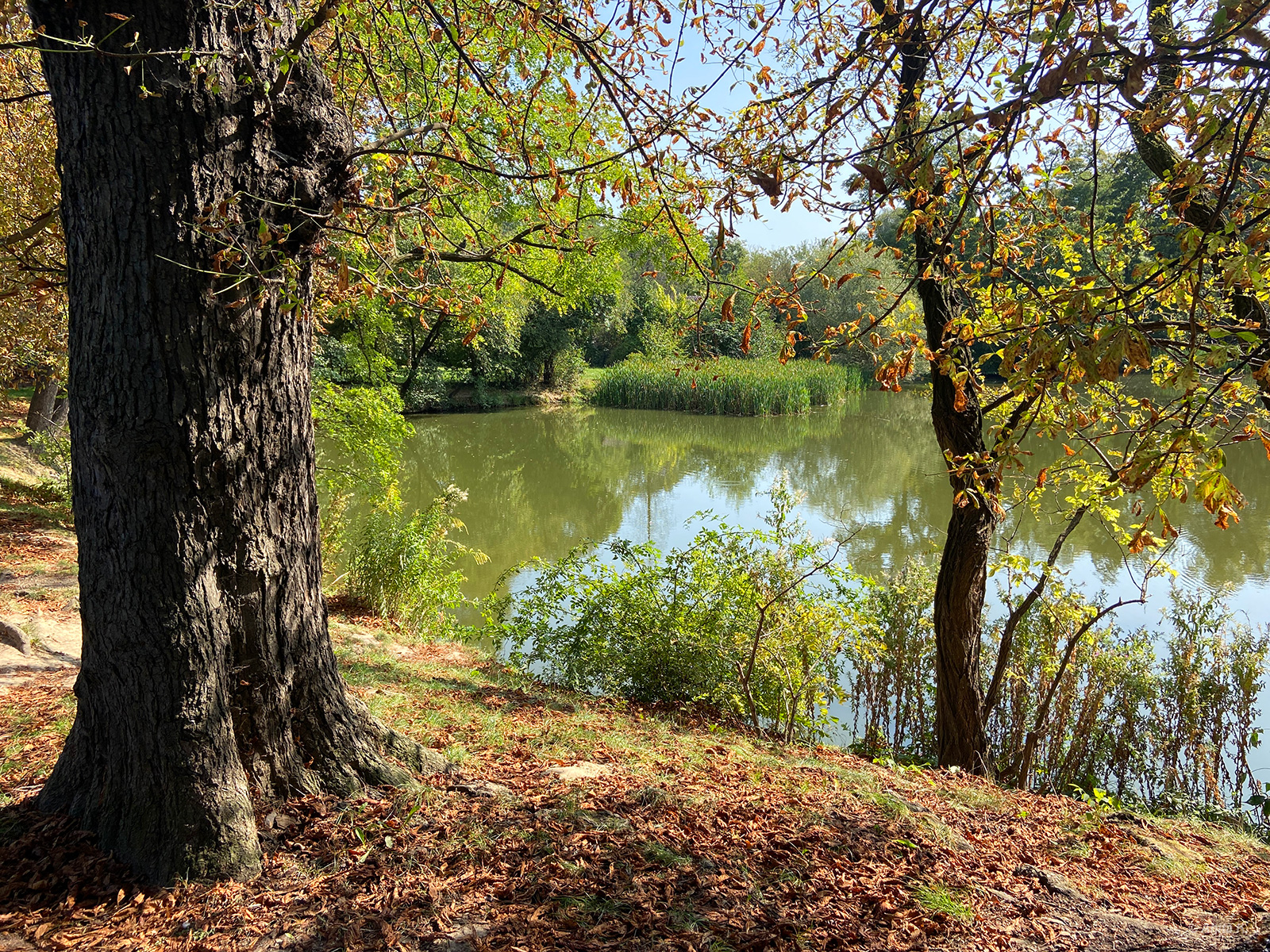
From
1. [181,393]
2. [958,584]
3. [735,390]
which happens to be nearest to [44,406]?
[181,393]

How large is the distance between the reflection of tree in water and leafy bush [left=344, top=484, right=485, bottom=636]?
1.67 metres

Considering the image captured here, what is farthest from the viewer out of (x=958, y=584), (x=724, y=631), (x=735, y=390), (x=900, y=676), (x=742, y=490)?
(x=735, y=390)

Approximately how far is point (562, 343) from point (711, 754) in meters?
26.8

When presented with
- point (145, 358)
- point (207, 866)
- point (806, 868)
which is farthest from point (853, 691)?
point (145, 358)

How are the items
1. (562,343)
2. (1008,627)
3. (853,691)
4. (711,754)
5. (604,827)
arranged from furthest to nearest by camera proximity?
1. (562,343)
2. (853,691)
3. (1008,627)
4. (711,754)
5. (604,827)

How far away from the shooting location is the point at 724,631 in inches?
214

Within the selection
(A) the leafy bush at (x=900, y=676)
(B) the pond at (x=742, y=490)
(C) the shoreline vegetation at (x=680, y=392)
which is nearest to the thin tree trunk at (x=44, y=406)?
(B) the pond at (x=742, y=490)

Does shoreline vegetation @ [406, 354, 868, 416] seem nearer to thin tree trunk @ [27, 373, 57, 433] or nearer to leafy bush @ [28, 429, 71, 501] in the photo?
thin tree trunk @ [27, 373, 57, 433]

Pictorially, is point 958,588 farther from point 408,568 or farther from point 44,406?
point 44,406

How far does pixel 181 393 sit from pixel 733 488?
12.9 m

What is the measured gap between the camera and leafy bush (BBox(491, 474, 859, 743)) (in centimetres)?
532

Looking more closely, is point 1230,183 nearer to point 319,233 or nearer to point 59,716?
point 319,233

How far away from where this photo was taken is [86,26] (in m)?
1.88

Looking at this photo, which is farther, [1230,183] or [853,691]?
[853,691]
